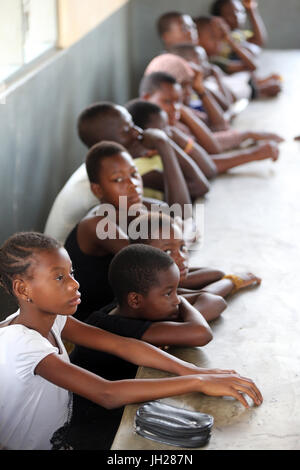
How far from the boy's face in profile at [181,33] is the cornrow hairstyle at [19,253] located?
3.43 meters

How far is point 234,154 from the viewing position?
11.6 feet

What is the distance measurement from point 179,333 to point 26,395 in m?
0.43

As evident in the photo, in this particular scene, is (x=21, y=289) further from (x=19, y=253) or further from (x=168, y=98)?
(x=168, y=98)

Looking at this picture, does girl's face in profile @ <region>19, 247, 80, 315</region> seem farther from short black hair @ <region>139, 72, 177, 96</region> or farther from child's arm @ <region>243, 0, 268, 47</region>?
child's arm @ <region>243, 0, 268, 47</region>

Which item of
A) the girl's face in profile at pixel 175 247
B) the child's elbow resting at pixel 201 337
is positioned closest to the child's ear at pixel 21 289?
the child's elbow resting at pixel 201 337

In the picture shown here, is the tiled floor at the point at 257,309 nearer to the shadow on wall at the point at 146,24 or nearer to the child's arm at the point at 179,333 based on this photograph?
the child's arm at the point at 179,333

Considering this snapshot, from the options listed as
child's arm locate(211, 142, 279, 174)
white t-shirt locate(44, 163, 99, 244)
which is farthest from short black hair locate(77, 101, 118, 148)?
child's arm locate(211, 142, 279, 174)

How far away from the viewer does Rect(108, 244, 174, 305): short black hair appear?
186 cm

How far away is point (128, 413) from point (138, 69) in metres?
4.45

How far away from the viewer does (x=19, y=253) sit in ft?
5.31

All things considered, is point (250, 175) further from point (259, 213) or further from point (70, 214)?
point (70, 214)

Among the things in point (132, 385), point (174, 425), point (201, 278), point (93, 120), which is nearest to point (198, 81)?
point (93, 120)
